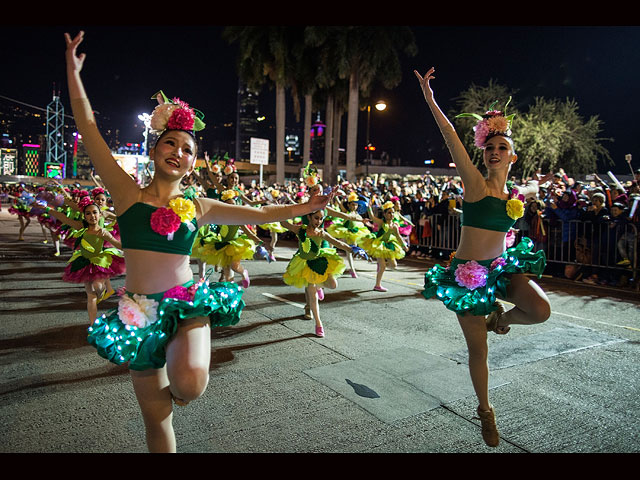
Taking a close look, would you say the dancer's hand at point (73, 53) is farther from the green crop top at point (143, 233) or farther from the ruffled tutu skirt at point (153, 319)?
the ruffled tutu skirt at point (153, 319)

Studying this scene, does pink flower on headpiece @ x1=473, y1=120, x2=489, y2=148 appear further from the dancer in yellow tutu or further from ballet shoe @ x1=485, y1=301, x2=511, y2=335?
the dancer in yellow tutu

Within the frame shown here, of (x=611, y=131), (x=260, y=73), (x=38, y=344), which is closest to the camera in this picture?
(x=38, y=344)

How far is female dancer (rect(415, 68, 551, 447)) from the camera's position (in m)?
3.59

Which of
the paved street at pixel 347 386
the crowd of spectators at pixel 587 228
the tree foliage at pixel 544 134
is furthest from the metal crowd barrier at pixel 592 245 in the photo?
the tree foliage at pixel 544 134

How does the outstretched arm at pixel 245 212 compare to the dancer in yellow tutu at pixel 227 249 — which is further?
the dancer in yellow tutu at pixel 227 249

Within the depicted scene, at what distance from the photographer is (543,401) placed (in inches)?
170

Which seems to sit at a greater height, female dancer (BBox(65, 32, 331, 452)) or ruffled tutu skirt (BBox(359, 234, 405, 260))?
female dancer (BBox(65, 32, 331, 452))

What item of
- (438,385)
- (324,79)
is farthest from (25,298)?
(324,79)

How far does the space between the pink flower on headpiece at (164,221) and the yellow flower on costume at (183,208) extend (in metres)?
0.03

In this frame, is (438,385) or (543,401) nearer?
(543,401)

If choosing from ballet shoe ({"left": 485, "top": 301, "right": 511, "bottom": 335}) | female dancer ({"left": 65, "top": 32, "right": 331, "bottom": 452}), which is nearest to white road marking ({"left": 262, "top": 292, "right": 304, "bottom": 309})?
ballet shoe ({"left": 485, "top": 301, "right": 511, "bottom": 335})

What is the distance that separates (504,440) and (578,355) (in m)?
2.66

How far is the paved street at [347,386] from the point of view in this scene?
3.57 m
